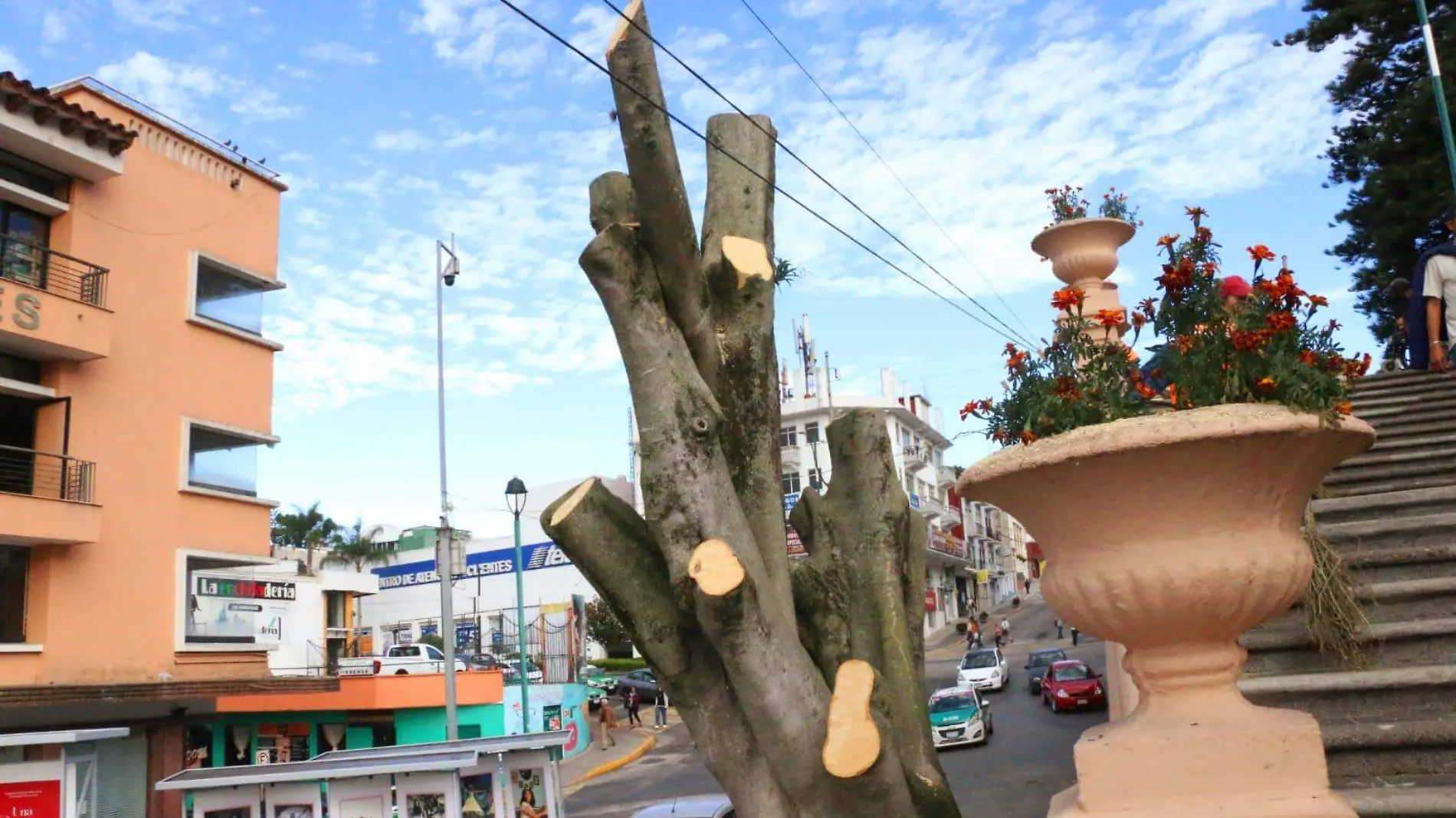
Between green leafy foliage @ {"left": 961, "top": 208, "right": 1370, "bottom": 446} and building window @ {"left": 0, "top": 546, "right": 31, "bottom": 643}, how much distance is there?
15956 mm

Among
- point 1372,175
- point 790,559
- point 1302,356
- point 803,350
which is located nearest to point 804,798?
point 790,559

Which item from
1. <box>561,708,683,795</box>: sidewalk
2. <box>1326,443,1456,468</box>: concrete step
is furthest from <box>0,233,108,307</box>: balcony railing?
<box>1326,443,1456,468</box>: concrete step

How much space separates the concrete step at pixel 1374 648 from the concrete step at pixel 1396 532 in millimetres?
801

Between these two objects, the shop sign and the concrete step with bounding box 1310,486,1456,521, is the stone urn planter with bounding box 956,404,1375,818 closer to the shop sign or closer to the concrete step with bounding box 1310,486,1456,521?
the concrete step with bounding box 1310,486,1456,521

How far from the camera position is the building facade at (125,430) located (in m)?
15.1

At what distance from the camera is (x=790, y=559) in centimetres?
448

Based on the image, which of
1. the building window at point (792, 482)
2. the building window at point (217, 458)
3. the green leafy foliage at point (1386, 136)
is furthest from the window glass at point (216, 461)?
the building window at point (792, 482)

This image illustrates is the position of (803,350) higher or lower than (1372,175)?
higher

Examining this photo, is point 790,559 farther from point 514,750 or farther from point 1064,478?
point 514,750

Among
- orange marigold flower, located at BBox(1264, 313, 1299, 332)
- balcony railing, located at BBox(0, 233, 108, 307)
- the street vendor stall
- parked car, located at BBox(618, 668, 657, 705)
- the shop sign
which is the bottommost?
parked car, located at BBox(618, 668, 657, 705)

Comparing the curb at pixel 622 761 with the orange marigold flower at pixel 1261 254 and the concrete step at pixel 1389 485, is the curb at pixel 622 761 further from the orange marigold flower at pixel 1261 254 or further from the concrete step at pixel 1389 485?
the orange marigold flower at pixel 1261 254

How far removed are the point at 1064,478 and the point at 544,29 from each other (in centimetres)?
318

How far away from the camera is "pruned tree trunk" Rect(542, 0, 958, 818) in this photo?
3758mm

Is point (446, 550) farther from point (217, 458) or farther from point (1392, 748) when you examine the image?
point (1392, 748)
